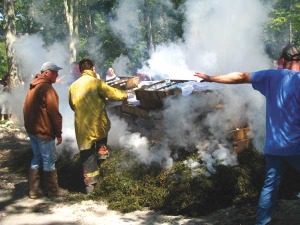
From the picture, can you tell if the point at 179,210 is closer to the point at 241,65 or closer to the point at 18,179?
the point at 241,65

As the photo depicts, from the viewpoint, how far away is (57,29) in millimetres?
40469

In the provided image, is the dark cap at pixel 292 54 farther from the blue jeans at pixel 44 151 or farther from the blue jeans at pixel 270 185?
the blue jeans at pixel 44 151

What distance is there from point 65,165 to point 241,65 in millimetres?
3487

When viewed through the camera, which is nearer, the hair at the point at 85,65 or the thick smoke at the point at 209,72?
the thick smoke at the point at 209,72

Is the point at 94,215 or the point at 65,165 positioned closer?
the point at 94,215

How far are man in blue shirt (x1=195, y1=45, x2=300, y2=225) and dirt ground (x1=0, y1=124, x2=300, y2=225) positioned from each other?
55 cm

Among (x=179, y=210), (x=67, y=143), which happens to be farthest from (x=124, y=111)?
(x=179, y=210)

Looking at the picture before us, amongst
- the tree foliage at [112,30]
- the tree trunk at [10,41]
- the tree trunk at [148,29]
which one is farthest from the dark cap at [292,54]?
the tree trunk at [148,29]

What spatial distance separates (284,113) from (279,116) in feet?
0.17

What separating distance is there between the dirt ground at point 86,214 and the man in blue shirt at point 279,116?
1.80 ft

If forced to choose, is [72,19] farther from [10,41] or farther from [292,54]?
[292,54]

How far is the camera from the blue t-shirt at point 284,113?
3.24 m

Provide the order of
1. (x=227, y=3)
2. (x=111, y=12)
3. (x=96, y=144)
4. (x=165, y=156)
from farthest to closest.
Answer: (x=111, y=12) < (x=227, y=3) < (x=96, y=144) < (x=165, y=156)

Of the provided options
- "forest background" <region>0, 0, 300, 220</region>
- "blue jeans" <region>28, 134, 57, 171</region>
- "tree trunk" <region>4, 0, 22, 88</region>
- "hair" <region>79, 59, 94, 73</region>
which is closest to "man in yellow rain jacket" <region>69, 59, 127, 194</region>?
"hair" <region>79, 59, 94, 73</region>
